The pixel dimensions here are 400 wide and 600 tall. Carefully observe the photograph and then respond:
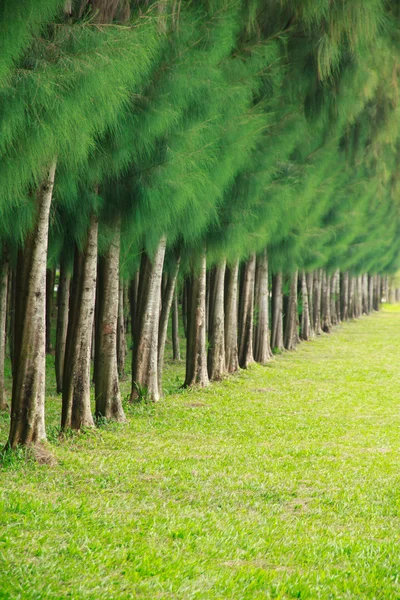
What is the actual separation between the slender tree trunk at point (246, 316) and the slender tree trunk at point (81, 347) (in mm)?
10596

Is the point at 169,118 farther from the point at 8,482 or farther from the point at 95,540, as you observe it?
the point at 95,540

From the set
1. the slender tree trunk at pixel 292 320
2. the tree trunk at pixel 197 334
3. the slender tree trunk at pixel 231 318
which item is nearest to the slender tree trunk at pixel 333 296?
the slender tree trunk at pixel 292 320

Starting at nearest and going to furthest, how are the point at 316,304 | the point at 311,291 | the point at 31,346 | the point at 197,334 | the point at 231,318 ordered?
the point at 31,346
the point at 197,334
the point at 231,318
the point at 316,304
the point at 311,291

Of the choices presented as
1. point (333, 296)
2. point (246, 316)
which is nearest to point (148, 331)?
point (246, 316)

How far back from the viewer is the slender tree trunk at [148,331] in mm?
14812

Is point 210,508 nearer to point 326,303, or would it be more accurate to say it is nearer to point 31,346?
point 31,346

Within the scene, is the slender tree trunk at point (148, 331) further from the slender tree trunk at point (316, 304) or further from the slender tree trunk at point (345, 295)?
the slender tree trunk at point (345, 295)

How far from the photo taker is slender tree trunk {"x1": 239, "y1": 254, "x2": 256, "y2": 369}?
21938 millimetres

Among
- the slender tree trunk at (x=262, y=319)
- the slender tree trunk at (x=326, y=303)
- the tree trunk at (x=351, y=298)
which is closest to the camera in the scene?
the slender tree trunk at (x=262, y=319)

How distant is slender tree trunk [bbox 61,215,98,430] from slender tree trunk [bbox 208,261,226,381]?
741 centimetres

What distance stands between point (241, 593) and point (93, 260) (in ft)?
22.1

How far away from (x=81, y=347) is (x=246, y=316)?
1098 cm

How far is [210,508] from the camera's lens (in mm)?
8031

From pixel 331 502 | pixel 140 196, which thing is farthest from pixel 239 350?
pixel 331 502
